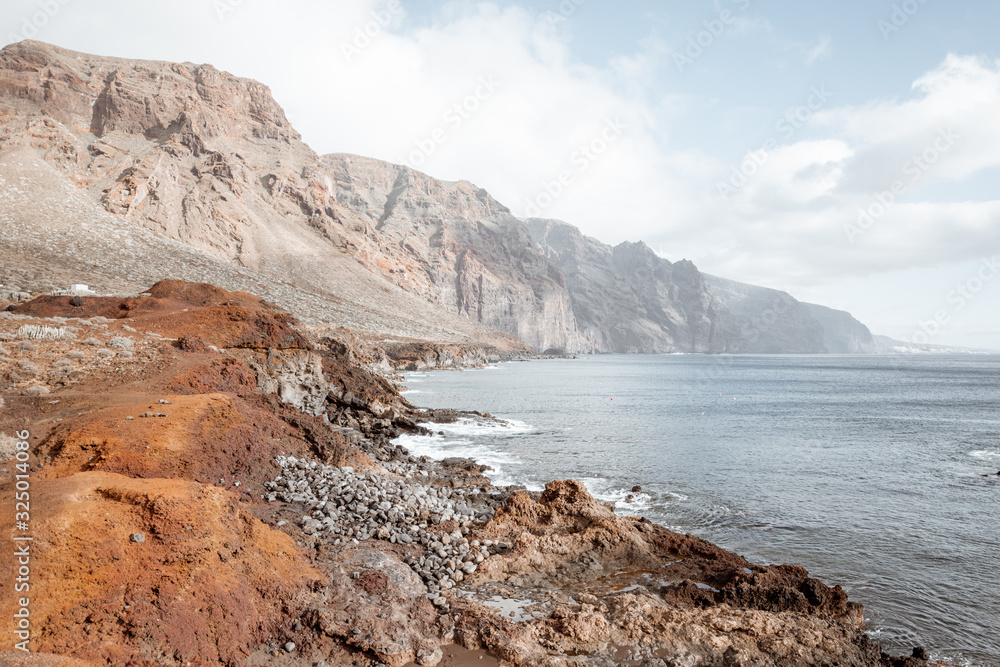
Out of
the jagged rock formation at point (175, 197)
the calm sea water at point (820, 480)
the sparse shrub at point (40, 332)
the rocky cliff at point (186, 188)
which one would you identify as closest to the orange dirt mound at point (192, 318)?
the sparse shrub at point (40, 332)

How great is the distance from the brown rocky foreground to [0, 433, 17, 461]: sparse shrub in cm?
7

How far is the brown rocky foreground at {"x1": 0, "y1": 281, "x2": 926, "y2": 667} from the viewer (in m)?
6.53

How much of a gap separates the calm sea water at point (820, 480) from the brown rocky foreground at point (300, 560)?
2.68 metres

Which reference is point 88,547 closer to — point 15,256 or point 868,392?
point 15,256

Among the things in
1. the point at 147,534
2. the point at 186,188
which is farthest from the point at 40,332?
the point at 186,188

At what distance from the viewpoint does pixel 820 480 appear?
20.8 metres

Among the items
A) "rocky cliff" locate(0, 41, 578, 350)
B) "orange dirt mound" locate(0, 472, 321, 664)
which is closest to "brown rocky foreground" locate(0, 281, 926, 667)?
"orange dirt mound" locate(0, 472, 321, 664)

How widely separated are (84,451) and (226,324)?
44.2 feet

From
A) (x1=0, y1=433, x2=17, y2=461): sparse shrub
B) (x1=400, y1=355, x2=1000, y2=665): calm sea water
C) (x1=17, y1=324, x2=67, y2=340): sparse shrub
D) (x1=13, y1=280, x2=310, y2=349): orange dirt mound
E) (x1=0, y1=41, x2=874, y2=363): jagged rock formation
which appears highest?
(x1=0, y1=41, x2=874, y2=363): jagged rock formation

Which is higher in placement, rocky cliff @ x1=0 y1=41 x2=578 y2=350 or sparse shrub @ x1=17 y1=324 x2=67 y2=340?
rocky cliff @ x1=0 y1=41 x2=578 y2=350

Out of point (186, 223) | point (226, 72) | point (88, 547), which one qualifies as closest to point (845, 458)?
point (88, 547)

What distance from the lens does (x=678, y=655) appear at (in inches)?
306

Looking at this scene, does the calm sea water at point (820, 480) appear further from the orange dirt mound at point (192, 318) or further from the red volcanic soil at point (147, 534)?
the red volcanic soil at point (147, 534)

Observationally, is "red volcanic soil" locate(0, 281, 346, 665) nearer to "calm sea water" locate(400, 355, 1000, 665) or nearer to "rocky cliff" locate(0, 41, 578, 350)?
"calm sea water" locate(400, 355, 1000, 665)
